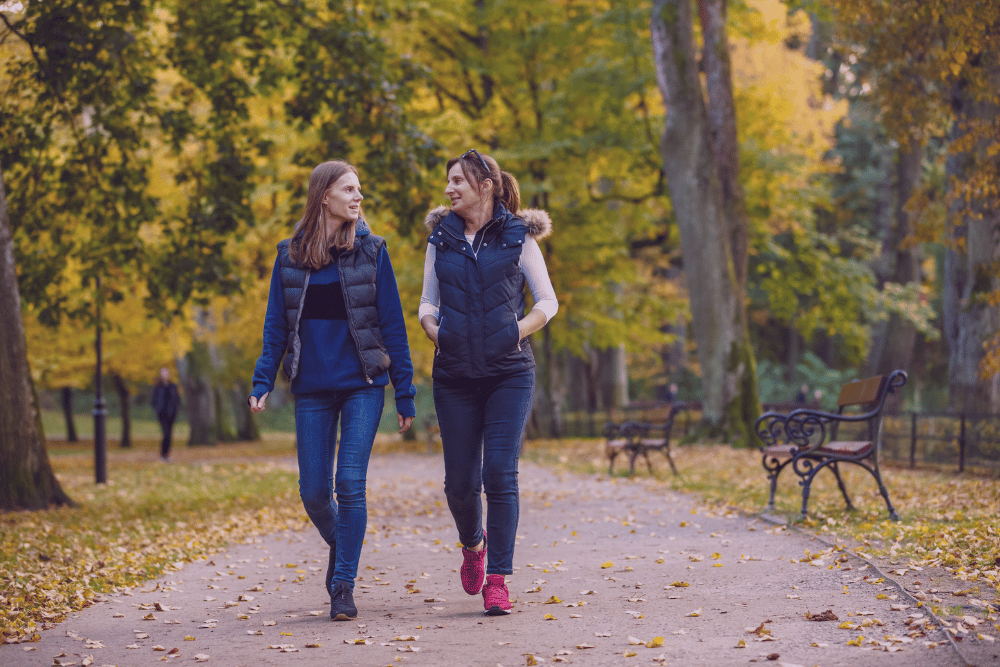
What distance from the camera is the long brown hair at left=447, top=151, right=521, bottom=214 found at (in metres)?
5.14

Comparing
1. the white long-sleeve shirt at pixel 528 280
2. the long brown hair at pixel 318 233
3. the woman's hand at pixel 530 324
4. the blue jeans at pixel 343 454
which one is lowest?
the blue jeans at pixel 343 454

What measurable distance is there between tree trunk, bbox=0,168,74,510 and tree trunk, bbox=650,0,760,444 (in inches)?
436

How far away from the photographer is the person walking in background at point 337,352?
16.5ft

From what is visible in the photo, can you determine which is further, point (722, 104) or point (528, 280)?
point (722, 104)

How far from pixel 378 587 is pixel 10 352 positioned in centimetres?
613

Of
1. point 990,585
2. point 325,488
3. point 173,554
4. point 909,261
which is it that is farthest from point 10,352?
point 909,261

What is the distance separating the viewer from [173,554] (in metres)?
7.73

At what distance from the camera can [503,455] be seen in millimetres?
5012

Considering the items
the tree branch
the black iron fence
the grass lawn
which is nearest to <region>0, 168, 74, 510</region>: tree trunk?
the grass lawn

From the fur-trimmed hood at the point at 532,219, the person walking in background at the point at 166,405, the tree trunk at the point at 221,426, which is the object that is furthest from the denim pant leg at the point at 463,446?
the tree trunk at the point at 221,426

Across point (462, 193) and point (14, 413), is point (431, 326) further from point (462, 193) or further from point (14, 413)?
point (14, 413)

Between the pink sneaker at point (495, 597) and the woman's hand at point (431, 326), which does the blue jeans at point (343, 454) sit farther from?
the pink sneaker at point (495, 597)

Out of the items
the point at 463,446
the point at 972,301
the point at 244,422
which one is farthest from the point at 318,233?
the point at 244,422

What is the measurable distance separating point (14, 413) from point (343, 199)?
6.91 meters
